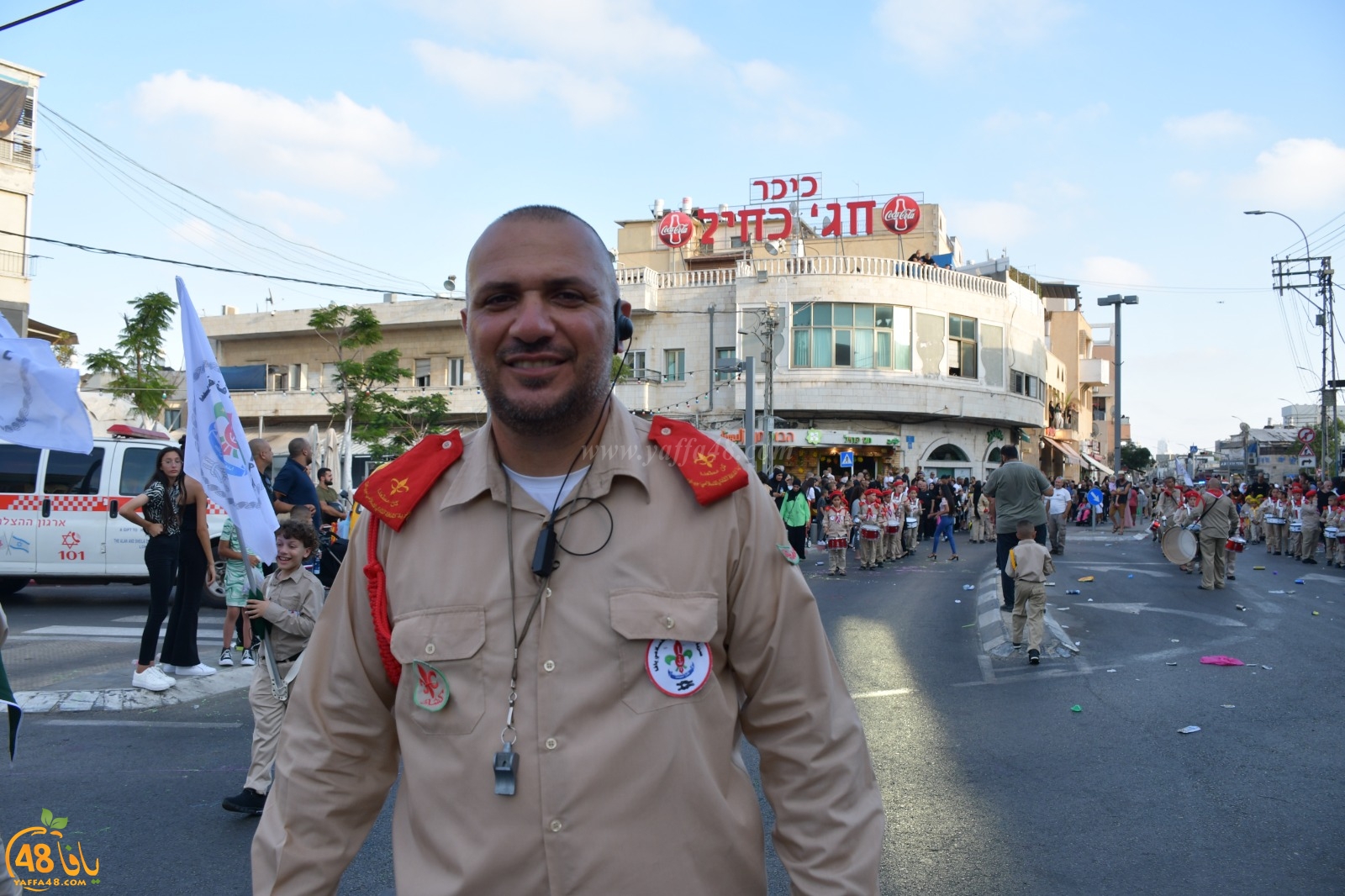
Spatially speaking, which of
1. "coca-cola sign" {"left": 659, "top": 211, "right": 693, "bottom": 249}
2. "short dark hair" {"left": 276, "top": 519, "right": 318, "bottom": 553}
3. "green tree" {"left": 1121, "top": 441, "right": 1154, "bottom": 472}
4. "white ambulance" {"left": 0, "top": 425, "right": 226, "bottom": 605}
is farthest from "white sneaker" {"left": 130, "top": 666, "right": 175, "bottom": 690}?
"green tree" {"left": 1121, "top": 441, "right": 1154, "bottom": 472}

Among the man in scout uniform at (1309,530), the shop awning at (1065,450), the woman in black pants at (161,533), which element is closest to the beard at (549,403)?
the woman in black pants at (161,533)

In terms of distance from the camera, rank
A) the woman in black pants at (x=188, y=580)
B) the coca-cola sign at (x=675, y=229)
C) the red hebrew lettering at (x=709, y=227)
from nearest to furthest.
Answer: the woman in black pants at (x=188, y=580) < the coca-cola sign at (x=675, y=229) < the red hebrew lettering at (x=709, y=227)

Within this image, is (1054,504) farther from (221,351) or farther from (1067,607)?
(221,351)

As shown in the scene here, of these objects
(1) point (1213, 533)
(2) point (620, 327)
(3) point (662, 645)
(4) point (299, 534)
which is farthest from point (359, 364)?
(3) point (662, 645)

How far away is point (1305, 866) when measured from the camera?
466cm

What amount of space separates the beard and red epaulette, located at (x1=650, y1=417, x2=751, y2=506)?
16 centimetres

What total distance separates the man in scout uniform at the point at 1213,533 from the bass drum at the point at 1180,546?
1.37 feet

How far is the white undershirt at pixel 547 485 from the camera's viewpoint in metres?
2.03

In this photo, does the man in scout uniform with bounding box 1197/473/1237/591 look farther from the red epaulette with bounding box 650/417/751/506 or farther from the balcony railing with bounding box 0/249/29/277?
the balcony railing with bounding box 0/249/29/277

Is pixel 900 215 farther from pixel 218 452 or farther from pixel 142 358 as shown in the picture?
pixel 218 452

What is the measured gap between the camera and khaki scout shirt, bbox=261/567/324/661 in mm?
5430

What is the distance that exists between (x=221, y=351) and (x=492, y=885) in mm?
54667

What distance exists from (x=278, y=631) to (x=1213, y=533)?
1503 centimetres

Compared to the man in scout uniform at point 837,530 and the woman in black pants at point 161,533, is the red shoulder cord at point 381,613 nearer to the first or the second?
the woman in black pants at point 161,533
